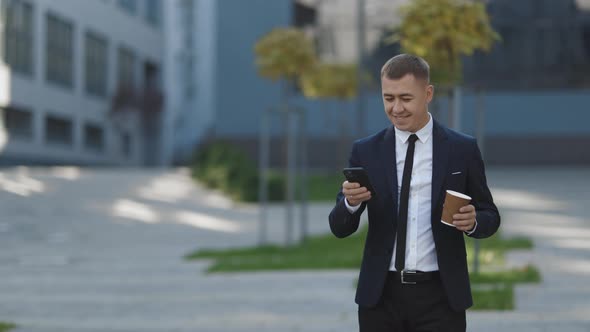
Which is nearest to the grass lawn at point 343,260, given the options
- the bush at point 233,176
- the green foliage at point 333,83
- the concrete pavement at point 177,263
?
the concrete pavement at point 177,263

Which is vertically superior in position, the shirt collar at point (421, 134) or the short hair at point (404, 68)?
the short hair at point (404, 68)

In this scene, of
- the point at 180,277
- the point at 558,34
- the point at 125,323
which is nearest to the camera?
the point at 125,323

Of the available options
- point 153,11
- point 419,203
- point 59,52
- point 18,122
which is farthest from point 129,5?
point 419,203

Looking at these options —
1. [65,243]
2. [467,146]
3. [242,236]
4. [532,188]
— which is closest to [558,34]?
[532,188]

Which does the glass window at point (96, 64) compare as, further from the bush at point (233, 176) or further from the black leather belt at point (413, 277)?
the black leather belt at point (413, 277)

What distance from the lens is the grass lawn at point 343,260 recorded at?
32.8ft

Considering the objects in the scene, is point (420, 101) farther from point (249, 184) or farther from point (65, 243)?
point (249, 184)

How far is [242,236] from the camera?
2139cm

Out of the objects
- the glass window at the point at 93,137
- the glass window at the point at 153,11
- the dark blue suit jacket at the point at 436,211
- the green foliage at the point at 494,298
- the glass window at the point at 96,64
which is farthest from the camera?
the glass window at the point at 153,11

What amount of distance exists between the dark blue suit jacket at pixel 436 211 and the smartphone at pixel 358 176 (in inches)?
5.9

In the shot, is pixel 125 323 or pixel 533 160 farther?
pixel 533 160

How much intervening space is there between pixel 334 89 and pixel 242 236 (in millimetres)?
8724

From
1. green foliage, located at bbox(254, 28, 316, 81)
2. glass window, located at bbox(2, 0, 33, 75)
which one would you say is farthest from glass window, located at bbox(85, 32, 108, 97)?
green foliage, located at bbox(254, 28, 316, 81)

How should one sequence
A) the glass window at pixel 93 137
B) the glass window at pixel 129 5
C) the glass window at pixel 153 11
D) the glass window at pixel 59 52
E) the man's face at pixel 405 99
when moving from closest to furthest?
the man's face at pixel 405 99, the glass window at pixel 59 52, the glass window at pixel 93 137, the glass window at pixel 129 5, the glass window at pixel 153 11
